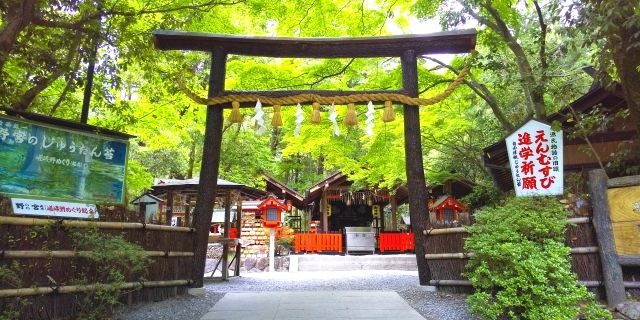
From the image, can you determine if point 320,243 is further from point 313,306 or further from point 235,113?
point 313,306

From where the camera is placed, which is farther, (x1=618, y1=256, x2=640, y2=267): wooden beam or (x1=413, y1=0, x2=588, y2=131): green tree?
(x1=413, y1=0, x2=588, y2=131): green tree

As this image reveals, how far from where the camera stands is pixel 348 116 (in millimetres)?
8656

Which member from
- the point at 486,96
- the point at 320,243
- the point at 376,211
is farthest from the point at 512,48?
the point at 376,211

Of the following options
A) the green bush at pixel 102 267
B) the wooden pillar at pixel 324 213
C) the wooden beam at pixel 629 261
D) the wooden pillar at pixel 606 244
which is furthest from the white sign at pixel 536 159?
the wooden pillar at pixel 324 213

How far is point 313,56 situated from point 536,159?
185 inches

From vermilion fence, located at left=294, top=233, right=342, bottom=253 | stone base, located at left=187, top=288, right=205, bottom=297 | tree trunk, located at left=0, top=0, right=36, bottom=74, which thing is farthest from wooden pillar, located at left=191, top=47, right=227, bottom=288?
vermilion fence, located at left=294, top=233, right=342, bottom=253

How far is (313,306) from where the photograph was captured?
6609mm

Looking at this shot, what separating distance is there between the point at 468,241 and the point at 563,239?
3.96 feet

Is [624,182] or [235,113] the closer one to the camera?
[624,182]

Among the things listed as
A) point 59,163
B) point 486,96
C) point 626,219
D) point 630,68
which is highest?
point 486,96

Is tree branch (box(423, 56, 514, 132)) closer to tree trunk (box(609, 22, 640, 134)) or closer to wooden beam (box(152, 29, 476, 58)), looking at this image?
wooden beam (box(152, 29, 476, 58))

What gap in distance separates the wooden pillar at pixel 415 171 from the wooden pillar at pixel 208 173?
365cm

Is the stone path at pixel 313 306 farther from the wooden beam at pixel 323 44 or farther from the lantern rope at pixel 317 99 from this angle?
the wooden beam at pixel 323 44

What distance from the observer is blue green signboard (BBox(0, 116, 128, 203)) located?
5445mm
